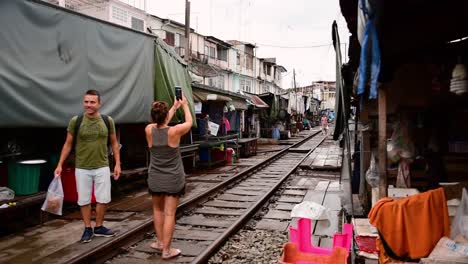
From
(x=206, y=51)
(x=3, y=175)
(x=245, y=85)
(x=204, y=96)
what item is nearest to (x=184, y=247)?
(x=3, y=175)

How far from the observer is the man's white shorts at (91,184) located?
560cm

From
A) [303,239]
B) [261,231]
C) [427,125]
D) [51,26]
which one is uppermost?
[51,26]

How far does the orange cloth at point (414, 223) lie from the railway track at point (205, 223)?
105 inches

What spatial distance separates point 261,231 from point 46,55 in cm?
458

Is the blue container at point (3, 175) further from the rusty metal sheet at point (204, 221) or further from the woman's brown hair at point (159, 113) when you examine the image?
the woman's brown hair at point (159, 113)

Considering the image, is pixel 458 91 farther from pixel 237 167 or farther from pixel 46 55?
pixel 237 167

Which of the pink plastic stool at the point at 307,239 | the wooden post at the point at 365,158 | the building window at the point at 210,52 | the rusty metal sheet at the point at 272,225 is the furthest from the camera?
the building window at the point at 210,52

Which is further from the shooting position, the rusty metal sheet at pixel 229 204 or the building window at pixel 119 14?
the building window at pixel 119 14

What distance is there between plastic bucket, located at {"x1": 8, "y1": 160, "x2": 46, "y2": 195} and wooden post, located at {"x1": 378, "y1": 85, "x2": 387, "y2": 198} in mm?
5470

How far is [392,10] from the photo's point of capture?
331cm

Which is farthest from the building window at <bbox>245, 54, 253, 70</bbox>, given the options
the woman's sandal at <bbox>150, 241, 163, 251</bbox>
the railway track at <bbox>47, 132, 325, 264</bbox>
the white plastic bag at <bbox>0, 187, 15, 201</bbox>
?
the woman's sandal at <bbox>150, 241, 163, 251</bbox>

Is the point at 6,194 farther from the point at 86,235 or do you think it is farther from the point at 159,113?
the point at 159,113

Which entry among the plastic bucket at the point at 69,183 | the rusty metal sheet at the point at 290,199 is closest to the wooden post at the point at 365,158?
the rusty metal sheet at the point at 290,199

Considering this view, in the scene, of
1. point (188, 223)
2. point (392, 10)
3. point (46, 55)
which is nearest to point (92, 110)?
point (46, 55)
